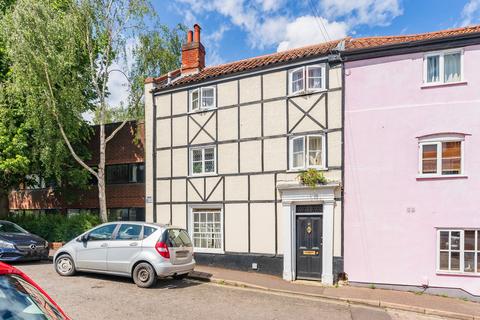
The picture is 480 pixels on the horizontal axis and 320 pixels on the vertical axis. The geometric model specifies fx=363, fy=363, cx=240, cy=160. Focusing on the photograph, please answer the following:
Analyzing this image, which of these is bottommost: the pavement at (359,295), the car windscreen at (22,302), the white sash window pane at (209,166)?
the pavement at (359,295)

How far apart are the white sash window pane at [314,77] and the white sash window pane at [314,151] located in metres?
1.75

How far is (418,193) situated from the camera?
420 inches

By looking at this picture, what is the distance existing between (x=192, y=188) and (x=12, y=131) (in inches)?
328

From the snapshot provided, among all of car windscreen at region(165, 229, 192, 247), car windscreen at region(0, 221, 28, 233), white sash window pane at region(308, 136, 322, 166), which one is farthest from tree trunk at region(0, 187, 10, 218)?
white sash window pane at region(308, 136, 322, 166)

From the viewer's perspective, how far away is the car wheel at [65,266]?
10.5 meters

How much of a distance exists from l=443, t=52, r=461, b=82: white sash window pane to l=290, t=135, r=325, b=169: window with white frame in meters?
4.03

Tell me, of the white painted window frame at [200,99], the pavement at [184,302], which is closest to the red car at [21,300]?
the pavement at [184,302]

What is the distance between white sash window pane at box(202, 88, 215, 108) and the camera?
14234 millimetres

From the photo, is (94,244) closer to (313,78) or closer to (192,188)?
(192,188)

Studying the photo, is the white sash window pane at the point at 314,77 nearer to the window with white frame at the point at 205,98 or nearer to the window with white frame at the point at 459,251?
the window with white frame at the point at 205,98

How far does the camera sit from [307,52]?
13219 mm

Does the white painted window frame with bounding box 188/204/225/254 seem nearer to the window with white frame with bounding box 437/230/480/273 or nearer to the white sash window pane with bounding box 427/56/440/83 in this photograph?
the window with white frame with bounding box 437/230/480/273

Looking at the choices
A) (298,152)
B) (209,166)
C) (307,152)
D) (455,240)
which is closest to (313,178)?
(307,152)

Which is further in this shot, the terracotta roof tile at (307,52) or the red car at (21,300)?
the terracotta roof tile at (307,52)
